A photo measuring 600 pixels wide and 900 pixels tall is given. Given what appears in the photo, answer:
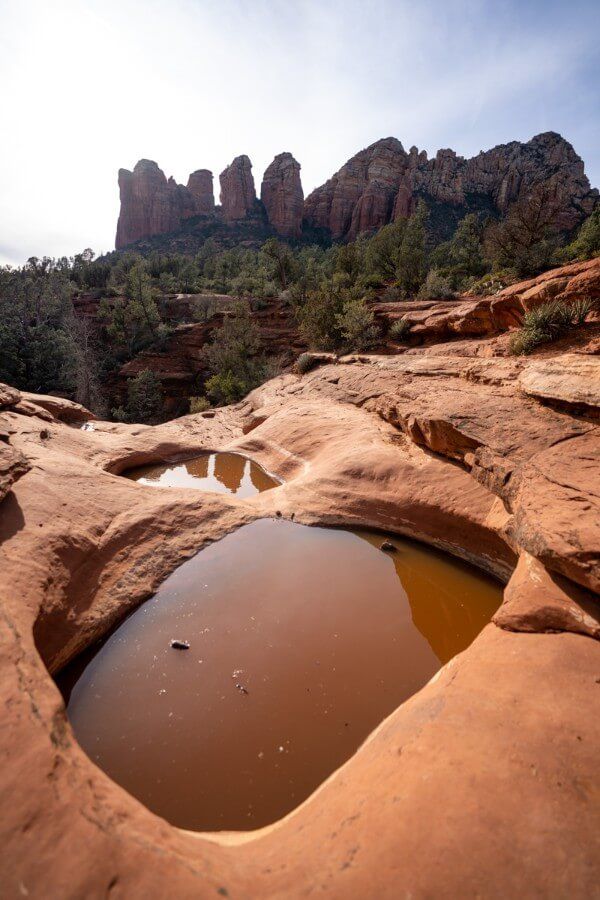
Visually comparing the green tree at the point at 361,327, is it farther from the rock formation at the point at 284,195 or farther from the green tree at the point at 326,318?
the rock formation at the point at 284,195

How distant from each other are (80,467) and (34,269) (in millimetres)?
41715

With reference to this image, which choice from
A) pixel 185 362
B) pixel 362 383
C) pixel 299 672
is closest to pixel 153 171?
pixel 185 362

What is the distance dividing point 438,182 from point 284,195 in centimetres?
2861

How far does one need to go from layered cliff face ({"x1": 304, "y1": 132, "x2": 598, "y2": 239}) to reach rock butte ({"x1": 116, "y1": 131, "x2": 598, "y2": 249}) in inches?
6.4

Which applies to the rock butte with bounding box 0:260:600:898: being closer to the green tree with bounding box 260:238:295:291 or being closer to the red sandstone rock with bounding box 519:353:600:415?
the red sandstone rock with bounding box 519:353:600:415

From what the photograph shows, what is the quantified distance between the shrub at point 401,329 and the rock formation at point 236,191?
7057 centimetres

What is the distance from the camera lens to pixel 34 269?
35844 millimetres

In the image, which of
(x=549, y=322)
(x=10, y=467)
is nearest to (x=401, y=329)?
(x=549, y=322)

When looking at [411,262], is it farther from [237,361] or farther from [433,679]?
[433,679]

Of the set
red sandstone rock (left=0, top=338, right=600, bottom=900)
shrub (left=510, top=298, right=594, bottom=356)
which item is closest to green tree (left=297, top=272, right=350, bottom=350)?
shrub (left=510, top=298, right=594, bottom=356)

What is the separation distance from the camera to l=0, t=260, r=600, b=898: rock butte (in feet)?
5.61

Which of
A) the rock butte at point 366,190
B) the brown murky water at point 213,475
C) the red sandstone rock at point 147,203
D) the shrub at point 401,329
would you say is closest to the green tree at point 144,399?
the brown murky water at point 213,475

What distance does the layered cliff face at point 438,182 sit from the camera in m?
56.3

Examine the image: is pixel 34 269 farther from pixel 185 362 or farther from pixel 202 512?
pixel 202 512
